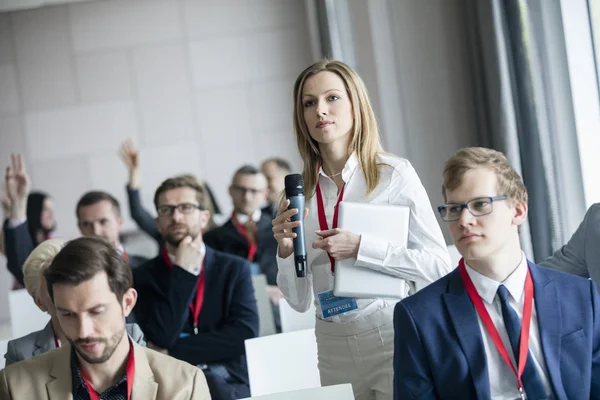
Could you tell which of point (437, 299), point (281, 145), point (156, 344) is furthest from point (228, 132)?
point (437, 299)

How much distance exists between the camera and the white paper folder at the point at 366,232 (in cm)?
243

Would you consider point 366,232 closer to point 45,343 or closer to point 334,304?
point 334,304

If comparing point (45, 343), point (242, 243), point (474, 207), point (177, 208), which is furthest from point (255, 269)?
point (474, 207)

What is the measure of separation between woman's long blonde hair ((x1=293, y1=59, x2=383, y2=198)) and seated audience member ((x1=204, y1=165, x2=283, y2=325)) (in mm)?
2570

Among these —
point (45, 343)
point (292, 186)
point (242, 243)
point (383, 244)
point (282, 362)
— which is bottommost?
point (282, 362)

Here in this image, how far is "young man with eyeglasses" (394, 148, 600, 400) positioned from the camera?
77.7 inches

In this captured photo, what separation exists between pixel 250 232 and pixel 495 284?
12.0 ft

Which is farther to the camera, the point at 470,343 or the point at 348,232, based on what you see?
the point at 348,232

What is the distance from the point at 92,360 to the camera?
218cm

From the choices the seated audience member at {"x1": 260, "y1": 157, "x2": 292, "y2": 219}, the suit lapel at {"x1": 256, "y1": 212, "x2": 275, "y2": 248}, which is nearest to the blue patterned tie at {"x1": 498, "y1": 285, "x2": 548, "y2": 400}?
the suit lapel at {"x1": 256, "y1": 212, "x2": 275, "y2": 248}

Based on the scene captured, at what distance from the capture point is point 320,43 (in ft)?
26.8

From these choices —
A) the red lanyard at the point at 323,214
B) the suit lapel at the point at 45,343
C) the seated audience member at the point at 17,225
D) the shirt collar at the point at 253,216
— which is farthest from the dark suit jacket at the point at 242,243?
the red lanyard at the point at 323,214

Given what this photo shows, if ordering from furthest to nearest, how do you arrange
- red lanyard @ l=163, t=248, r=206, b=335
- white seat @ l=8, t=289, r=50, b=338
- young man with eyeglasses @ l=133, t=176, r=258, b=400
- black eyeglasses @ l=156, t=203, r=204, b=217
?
white seat @ l=8, t=289, r=50, b=338, black eyeglasses @ l=156, t=203, r=204, b=217, red lanyard @ l=163, t=248, r=206, b=335, young man with eyeglasses @ l=133, t=176, r=258, b=400

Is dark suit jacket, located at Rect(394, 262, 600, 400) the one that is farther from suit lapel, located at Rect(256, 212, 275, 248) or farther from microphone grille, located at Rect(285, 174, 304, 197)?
suit lapel, located at Rect(256, 212, 275, 248)
